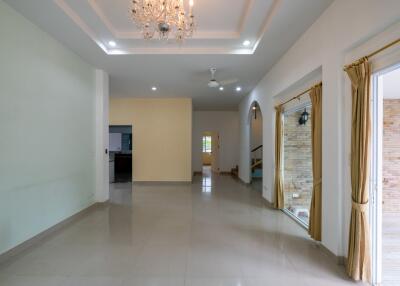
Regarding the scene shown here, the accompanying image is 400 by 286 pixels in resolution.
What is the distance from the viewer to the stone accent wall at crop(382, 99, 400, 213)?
3.21 m

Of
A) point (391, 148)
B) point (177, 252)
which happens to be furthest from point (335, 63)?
point (177, 252)

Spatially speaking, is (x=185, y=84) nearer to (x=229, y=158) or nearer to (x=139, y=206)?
(x=139, y=206)

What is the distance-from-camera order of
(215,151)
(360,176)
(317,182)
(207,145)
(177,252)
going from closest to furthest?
(360,176) → (177,252) → (317,182) → (215,151) → (207,145)

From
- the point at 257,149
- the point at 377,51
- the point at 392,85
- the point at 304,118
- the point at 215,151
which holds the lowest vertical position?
the point at 215,151

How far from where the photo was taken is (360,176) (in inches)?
95.4

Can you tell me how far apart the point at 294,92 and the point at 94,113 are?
4449 millimetres

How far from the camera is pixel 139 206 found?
5582 millimetres

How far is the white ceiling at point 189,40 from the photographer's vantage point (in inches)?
126

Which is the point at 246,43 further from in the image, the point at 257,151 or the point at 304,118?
the point at 257,151

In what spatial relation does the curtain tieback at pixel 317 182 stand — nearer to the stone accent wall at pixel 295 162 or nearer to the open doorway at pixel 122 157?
the stone accent wall at pixel 295 162

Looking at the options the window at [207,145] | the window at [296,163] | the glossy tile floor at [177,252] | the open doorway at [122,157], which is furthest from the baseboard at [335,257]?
the window at [207,145]

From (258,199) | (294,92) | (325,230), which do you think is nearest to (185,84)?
(294,92)

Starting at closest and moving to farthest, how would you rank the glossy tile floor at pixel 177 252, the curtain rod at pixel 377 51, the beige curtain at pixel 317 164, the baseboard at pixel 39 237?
the curtain rod at pixel 377 51
the glossy tile floor at pixel 177 252
the baseboard at pixel 39 237
the beige curtain at pixel 317 164

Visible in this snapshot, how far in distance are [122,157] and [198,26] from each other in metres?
7.01
